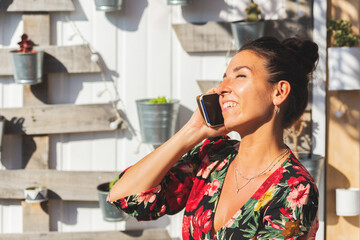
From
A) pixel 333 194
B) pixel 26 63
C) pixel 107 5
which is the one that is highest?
pixel 107 5

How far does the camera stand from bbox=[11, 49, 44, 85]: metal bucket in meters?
3.00

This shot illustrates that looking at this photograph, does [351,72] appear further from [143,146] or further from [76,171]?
[76,171]

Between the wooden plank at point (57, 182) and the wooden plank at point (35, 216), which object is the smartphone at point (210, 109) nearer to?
the wooden plank at point (57, 182)

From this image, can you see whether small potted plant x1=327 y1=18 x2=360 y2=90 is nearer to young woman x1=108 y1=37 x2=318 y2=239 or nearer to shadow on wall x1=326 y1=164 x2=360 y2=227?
shadow on wall x1=326 y1=164 x2=360 y2=227

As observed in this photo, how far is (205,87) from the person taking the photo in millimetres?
3141

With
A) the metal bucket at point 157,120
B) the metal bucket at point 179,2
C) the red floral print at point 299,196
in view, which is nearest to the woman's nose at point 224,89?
the red floral print at point 299,196

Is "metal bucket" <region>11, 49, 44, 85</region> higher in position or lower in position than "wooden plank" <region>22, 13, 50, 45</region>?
lower

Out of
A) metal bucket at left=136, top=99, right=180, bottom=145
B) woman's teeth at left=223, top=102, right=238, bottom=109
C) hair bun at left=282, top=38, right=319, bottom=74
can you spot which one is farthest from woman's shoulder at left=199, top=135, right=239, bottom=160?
metal bucket at left=136, top=99, right=180, bottom=145

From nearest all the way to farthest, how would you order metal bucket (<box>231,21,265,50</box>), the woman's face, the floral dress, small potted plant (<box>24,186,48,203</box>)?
the floral dress → the woman's face → metal bucket (<box>231,21,265,50</box>) → small potted plant (<box>24,186,48,203</box>)

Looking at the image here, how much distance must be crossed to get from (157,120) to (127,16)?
0.68m

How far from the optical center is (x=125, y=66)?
3.20 meters

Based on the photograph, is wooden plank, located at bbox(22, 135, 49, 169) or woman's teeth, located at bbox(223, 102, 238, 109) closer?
woman's teeth, located at bbox(223, 102, 238, 109)

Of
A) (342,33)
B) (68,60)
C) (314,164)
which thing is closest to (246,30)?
(342,33)

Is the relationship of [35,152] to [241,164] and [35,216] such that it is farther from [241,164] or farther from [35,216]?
[241,164]
